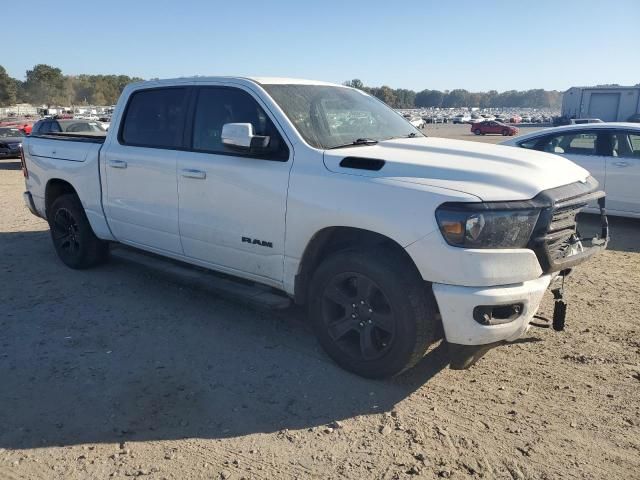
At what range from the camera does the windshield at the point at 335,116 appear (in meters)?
4.05

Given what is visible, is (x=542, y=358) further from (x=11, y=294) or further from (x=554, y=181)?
(x=11, y=294)

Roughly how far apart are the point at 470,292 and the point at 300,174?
55.8 inches

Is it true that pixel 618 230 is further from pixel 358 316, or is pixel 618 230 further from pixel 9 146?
pixel 9 146

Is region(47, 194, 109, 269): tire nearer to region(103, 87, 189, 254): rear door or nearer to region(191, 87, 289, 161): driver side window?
region(103, 87, 189, 254): rear door

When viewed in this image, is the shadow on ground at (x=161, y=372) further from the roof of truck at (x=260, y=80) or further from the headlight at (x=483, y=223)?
the roof of truck at (x=260, y=80)

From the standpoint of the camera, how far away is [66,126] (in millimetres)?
15219

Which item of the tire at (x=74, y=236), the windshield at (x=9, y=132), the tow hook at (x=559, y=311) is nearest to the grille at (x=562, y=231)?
the tow hook at (x=559, y=311)

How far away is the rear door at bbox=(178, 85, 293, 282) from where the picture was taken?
3.94 metres

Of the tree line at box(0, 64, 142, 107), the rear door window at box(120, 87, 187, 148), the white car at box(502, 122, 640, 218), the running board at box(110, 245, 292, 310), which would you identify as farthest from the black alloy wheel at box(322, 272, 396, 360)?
the tree line at box(0, 64, 142, 107)

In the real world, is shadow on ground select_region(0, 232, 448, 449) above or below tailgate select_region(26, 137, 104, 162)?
below

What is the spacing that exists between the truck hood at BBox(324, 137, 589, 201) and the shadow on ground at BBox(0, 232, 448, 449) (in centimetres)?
139

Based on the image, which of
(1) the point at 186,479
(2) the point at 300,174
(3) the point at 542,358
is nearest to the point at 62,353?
(1) the point at 186,479

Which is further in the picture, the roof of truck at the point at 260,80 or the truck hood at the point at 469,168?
the roof of truck at the point at 260,80

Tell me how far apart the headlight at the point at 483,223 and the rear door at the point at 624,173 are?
227 inches
